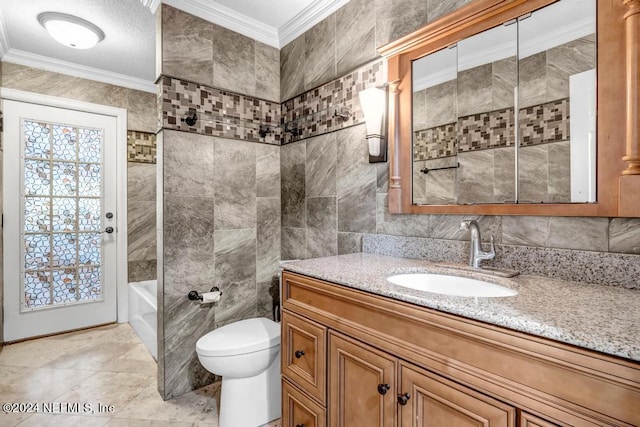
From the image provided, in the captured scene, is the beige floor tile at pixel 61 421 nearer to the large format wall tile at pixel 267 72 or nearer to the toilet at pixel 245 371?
the toilet at pixel 245 371

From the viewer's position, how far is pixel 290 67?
2393mm

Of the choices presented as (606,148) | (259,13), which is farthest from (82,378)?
(606,148)

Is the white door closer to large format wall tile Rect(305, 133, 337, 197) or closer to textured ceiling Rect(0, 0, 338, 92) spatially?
textured ceiling Rect(0, 0, 338, 92)

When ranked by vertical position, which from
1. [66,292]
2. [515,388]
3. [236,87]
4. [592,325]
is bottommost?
[66,292]


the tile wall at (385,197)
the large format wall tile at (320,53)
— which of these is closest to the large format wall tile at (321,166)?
the tile wall at (385,197)

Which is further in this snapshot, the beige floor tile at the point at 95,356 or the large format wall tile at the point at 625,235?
the beige floor tile at the point at 95,356

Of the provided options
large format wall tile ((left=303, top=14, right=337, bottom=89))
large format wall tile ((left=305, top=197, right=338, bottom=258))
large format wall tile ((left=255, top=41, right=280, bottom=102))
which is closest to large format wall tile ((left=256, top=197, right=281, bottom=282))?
large format wall tile ((left=305, top=197, right=338, bottom=258))

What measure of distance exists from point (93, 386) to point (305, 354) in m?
1.69

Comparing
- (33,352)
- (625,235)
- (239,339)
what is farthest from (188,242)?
(625,235)

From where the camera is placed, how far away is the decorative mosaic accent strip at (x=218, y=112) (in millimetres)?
1962

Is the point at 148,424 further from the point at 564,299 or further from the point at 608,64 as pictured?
the point at 608,64

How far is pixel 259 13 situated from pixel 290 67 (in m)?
0.40

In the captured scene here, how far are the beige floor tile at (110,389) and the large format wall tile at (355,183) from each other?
1687mm

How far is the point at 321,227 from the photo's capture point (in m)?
2.12
